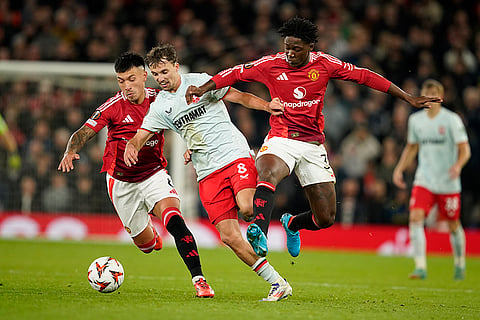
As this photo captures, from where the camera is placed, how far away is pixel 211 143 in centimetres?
752

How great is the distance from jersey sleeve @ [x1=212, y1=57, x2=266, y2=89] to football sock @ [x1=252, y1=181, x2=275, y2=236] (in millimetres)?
1131

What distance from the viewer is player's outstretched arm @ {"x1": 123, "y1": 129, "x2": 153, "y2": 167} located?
7.18 meters

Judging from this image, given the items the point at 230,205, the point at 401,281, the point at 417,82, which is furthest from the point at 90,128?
the point at 417,82

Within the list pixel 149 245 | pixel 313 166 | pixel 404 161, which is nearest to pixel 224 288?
pixel 149 245

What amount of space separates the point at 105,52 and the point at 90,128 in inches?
436

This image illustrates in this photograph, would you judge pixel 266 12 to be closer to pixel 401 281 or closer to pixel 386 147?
pixel 386 147

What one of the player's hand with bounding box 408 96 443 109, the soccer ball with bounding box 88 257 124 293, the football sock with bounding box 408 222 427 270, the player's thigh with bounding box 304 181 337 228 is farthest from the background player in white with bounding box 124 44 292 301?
the football sock with bounding box 408 222 427 270

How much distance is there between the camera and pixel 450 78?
17438 mm

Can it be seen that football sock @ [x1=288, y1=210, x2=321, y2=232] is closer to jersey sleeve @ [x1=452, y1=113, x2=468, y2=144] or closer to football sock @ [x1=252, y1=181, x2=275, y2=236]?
football sock @ [x1=252, y1=181, x2=275, y2=236]

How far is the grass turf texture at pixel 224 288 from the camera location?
6.05 metres

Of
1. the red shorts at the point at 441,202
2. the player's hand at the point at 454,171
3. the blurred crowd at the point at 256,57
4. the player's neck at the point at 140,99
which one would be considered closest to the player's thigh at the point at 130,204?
the player's neck at the point at 140,99

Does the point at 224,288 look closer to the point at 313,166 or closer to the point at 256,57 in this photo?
the point at 313,166

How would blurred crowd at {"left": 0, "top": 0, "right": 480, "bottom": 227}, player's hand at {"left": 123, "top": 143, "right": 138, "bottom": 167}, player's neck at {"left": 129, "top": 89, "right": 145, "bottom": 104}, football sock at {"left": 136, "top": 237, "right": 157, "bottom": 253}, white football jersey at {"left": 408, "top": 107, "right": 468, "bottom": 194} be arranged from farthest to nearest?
blurred crowd at {"left": 0, "top": 0, "right": 480, "bottom": 227} < white football jersey at {"left": 408, "top": 107, "right": 468, "bottom": 194} < football sock at {"left": 136, "top": 237, "right": 157, "bottom": 253} < player's neck at {"left": 129, "top": 89, "right": 145, "bottom": 104} < player's hand at {"left": 123, "top": 143, "right": 138, "bottom": 167}

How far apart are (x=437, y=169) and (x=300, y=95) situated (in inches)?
173
